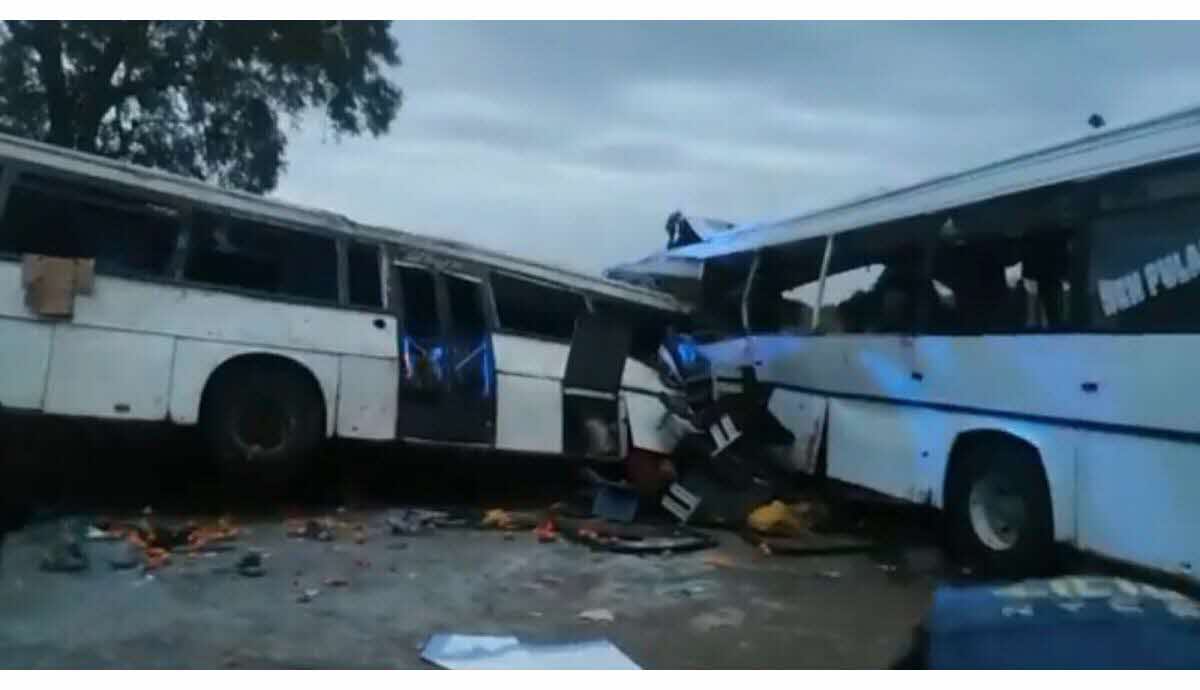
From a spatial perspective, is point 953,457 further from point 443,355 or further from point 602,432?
point 443,355

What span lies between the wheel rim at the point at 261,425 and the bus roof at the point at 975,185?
2301 mm

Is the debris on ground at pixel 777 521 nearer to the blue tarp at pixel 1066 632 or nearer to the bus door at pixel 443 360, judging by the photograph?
the bus door at pixel 443 360

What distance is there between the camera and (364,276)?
7.66 m

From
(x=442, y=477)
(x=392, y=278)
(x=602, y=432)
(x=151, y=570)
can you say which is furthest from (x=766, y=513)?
(x=151, y=570)

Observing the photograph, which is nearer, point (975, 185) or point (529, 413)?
point (975, 185)

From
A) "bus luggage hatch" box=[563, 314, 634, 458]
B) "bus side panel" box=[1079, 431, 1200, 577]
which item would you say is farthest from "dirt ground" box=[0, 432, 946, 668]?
"bus side panel" box=[1079, 431, 1200, 577]

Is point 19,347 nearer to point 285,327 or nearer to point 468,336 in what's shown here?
point 285,327

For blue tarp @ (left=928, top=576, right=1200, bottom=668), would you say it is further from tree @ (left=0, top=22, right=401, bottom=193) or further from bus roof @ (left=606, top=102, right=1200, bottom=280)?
tree @ (left=0, top=22, right=401, bottom=193)

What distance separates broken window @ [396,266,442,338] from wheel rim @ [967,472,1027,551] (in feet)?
10.8

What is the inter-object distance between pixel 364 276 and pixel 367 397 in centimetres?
73

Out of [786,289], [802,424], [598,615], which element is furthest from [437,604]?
[786,289]

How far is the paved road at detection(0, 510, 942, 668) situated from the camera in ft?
15.6

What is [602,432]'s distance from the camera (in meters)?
8.05
